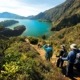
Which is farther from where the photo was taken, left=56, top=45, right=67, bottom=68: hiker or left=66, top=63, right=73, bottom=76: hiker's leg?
left=56, top=45, right=67, bottom=68: hiker

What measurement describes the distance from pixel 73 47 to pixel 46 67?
8.53 feet

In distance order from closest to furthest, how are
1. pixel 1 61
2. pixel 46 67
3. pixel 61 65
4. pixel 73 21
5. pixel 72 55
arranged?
pixel 72 55 → pixel 1 61 → pixel 46 67 → pixel 61 65 → pixel 73 21

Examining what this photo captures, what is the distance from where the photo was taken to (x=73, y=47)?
475 inches

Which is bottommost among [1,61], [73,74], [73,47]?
[73,74]

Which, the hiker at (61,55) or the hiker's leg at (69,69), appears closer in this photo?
A: the hiker's leg at (69,69)

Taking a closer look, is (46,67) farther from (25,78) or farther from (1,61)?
(25,78)

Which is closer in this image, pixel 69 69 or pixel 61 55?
pixel 69 69

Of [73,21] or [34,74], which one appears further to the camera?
[73,21]

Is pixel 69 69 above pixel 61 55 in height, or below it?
below

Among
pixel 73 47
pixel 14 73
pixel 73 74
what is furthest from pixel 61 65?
pixel 14 73

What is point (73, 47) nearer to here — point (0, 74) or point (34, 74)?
point (34, 74)

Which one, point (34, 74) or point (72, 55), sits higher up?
point (72, 55)

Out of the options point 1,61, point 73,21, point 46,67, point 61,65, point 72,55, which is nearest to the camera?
point 72,55

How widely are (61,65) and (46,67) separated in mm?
2105
